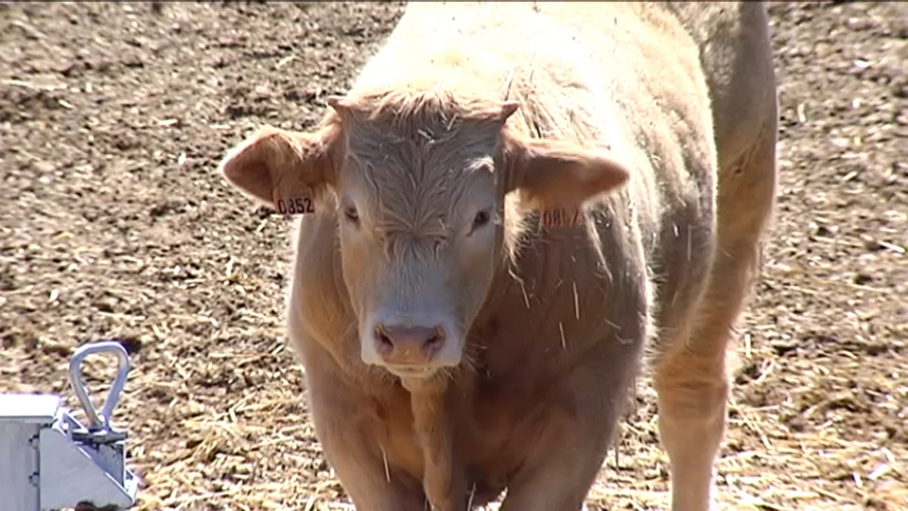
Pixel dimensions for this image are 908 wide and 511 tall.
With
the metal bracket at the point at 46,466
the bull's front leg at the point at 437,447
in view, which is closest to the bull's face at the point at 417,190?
the bull's front leg at the point at 437,447

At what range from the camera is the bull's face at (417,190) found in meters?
4.13

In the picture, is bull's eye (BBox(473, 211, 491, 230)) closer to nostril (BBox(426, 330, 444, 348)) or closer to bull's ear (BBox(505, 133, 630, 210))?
bull's ear (BBox(505, 133, 630, 210))

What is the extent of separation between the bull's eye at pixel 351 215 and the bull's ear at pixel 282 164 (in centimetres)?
13

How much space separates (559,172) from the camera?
4.50 metres

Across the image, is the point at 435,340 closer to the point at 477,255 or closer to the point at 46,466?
the point at 477,255

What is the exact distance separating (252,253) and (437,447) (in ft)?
11.7

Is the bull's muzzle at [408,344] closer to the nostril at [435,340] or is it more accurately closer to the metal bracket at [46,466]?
the nostril at [435,340]

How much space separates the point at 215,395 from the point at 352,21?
3.71 m

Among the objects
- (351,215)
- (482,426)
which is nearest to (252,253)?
(482,426)

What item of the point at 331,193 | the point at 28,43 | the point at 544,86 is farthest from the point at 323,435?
the point at 28,43

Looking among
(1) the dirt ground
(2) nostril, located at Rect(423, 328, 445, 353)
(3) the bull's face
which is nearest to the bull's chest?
(3) the bull's face

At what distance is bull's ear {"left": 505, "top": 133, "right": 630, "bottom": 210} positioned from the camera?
4469 mm

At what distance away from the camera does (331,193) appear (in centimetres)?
458

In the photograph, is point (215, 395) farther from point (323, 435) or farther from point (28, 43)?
point (28, 43)
